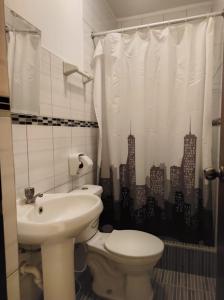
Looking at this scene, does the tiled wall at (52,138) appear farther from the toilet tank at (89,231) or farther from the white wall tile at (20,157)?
the toilet tank at (89,231)

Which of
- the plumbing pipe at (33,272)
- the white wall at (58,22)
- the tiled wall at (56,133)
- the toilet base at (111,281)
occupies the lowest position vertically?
the toilet base at (111,281)

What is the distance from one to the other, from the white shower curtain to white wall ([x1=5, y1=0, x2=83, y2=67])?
105 mm

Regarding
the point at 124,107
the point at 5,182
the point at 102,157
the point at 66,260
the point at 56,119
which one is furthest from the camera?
the point at 102,157

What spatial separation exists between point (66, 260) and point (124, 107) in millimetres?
1315

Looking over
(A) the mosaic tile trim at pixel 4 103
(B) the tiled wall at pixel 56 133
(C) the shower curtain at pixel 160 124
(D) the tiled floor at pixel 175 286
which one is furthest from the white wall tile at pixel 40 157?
(D) the tiled floor at pixel 175 286

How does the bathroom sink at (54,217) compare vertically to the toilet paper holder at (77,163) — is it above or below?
below

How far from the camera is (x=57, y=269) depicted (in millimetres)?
1031

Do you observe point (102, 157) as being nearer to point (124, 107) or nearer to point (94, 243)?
point (124, 107)

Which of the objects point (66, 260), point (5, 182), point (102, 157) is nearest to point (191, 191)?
point (102, 157)

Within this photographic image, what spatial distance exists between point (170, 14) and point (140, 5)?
35 cm

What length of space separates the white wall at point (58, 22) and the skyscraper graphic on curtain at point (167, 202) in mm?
854

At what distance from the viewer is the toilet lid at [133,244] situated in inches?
54.6

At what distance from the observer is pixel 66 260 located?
3.43 feet

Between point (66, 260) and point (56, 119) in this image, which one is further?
point (56, 119)
